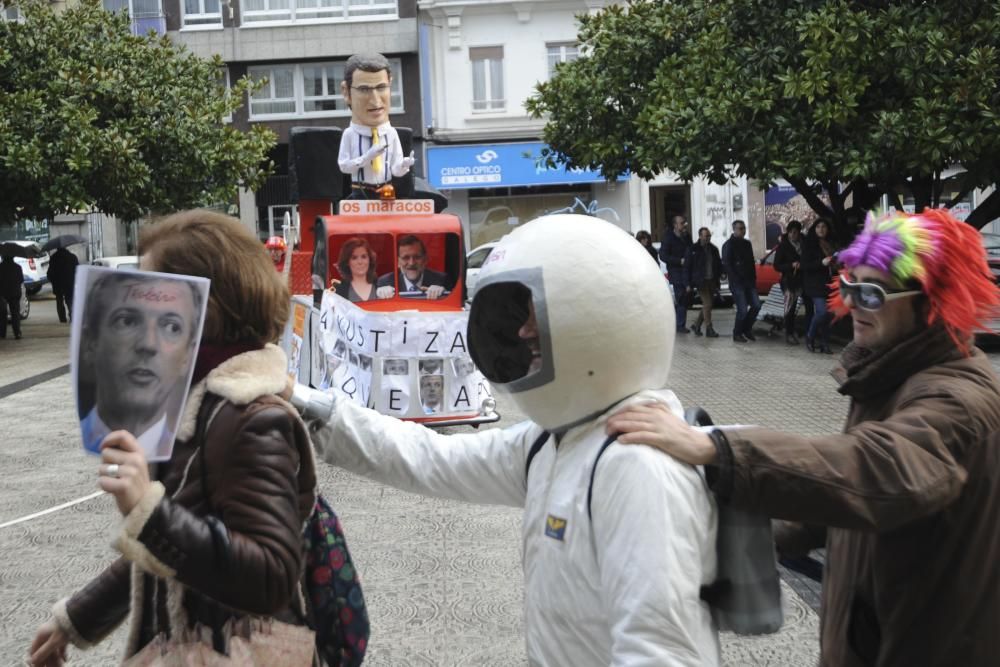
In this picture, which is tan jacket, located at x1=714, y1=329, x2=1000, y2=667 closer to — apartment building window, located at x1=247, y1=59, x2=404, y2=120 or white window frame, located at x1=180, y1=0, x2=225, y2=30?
apartment building window, located at x1=247, y1=59, x2=404, y2=120

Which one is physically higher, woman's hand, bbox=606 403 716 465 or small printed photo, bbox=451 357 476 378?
woman's hand, bbox=606 403 716 465

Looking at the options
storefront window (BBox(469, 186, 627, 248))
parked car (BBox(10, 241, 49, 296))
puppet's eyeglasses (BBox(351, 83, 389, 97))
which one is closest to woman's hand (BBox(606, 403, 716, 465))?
puppet's eyeglasses (BBox(351, 83, 389, 97))

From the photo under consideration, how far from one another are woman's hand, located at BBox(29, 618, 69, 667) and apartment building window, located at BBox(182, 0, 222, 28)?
101ft

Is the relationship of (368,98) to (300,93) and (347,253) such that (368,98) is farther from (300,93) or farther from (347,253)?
(300,93)

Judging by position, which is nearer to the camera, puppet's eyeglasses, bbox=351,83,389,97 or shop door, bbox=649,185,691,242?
puppet's eyeglasses, bbox=351,83,389,97

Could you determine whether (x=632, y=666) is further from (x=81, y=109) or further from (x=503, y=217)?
(x=503, y=217)

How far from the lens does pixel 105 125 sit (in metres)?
16.3

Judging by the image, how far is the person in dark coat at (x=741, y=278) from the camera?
48.9ft

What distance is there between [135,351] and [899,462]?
4.28 feet

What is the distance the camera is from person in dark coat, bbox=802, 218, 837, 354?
44.4 ft

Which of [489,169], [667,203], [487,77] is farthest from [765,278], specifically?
[487,77]

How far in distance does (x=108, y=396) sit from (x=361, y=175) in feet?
25.2

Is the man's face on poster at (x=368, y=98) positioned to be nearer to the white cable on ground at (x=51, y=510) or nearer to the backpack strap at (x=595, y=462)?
the white cable on ground at (x=51, y=510)

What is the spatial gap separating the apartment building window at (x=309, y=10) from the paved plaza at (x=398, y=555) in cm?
2238
